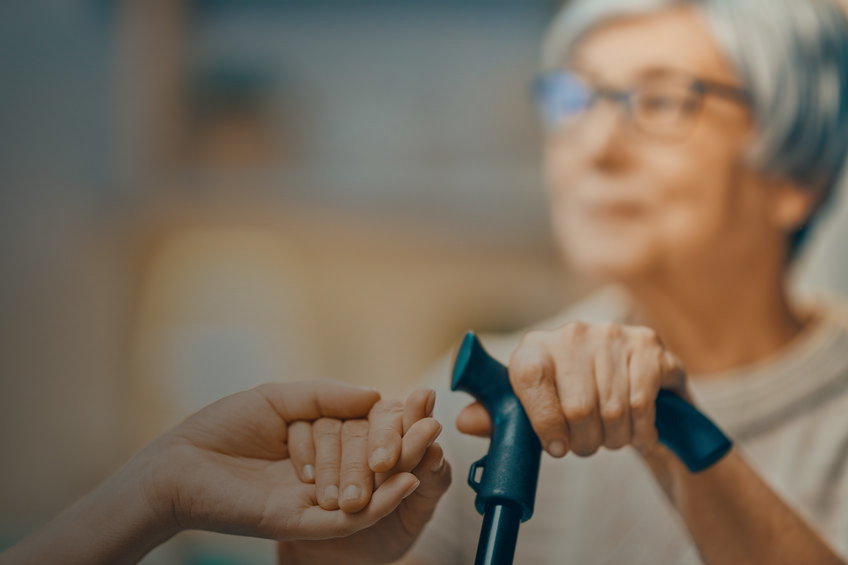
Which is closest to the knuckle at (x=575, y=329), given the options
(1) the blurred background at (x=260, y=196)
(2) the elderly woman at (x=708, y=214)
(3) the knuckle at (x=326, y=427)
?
(3) the knuckle at (x=326, y=427)

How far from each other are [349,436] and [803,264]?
548mm

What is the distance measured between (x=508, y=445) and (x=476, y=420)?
3 centimetres

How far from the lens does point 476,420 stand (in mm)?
300

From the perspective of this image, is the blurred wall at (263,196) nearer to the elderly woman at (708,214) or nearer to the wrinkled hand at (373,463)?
the elderly woman at (708,214)

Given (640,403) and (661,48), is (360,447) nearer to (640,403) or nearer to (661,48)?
(640,403)

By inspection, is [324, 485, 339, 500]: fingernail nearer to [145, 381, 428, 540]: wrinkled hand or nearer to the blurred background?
[145, 381, 428, 540]: wrinkled hand

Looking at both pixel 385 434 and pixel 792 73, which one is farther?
pixel 792 73

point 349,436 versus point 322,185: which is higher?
point 322,185

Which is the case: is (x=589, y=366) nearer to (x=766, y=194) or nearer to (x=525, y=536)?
(x=525, y=536)

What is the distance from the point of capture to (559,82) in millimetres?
697

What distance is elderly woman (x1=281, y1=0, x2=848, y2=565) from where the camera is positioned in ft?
1.82

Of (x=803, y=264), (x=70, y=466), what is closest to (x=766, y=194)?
(x=803, y=264)

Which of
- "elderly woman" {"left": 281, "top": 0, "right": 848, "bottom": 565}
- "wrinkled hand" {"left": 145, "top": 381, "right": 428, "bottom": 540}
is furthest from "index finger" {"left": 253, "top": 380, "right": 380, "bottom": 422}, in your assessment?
"elderly woman" {"left": 281, "top": 0, "right": 848, "bottom": 565}

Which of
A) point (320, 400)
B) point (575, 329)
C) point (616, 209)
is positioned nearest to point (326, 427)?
point (320, 400)
